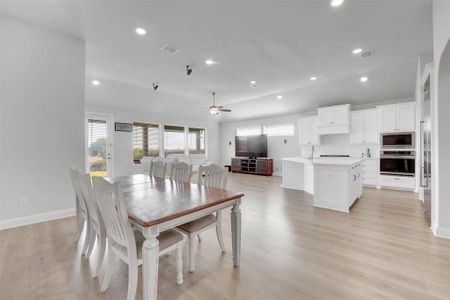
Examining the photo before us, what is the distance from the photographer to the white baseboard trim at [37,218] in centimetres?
286

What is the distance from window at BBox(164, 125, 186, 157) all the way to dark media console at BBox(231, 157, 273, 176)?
8.05 ft

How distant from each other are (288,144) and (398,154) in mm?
3433

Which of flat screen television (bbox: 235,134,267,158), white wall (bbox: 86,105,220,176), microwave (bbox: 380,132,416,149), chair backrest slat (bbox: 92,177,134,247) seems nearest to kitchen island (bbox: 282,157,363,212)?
microwave (bbox: 380,132,416,149)

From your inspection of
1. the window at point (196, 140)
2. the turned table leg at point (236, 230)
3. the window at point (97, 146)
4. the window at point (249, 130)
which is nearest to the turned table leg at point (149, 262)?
the turned table leg at point (236, 230)

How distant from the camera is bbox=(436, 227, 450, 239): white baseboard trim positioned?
8.32 ft

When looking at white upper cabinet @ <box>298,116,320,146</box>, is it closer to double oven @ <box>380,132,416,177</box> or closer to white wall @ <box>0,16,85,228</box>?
double oven @ <box>380,132,416,177</box>

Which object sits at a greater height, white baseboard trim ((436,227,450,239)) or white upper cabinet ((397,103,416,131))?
white upper cabinet ((397,103,416,131))

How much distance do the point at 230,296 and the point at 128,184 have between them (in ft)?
5.85

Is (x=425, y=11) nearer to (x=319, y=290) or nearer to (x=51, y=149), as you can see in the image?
(x=319, y=290)

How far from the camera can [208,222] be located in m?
2.06

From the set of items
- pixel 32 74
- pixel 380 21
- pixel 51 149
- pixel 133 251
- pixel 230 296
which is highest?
pixel 380 21

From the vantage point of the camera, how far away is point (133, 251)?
4.65ft

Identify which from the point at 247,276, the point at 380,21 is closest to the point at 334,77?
the point at 380,21

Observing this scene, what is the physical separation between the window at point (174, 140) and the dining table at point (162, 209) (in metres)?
5.85
